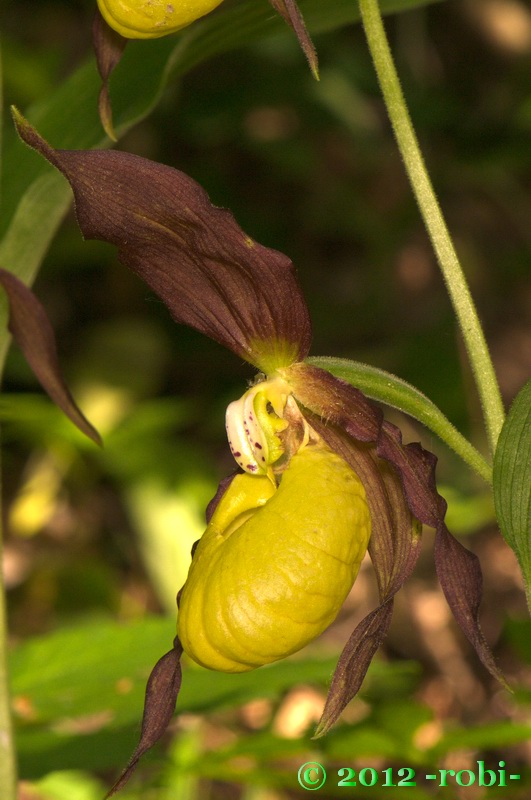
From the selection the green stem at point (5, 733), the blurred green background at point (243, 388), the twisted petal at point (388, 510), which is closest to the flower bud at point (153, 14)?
the blurred green background at point (243, 388)

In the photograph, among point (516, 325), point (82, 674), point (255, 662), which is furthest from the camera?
point (516, 325)

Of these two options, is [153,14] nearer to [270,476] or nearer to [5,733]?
[270,476]

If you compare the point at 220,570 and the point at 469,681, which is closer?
the point at 220,570

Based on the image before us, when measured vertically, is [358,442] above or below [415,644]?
above

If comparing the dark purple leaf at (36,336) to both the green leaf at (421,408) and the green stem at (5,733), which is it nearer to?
the green leaf at (421,408)

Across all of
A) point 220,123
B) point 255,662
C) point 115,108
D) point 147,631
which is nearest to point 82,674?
point 147,631

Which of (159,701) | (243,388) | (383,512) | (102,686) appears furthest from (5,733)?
(243,388)

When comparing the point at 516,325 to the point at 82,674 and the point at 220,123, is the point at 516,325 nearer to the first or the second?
A: the point at 220,123
